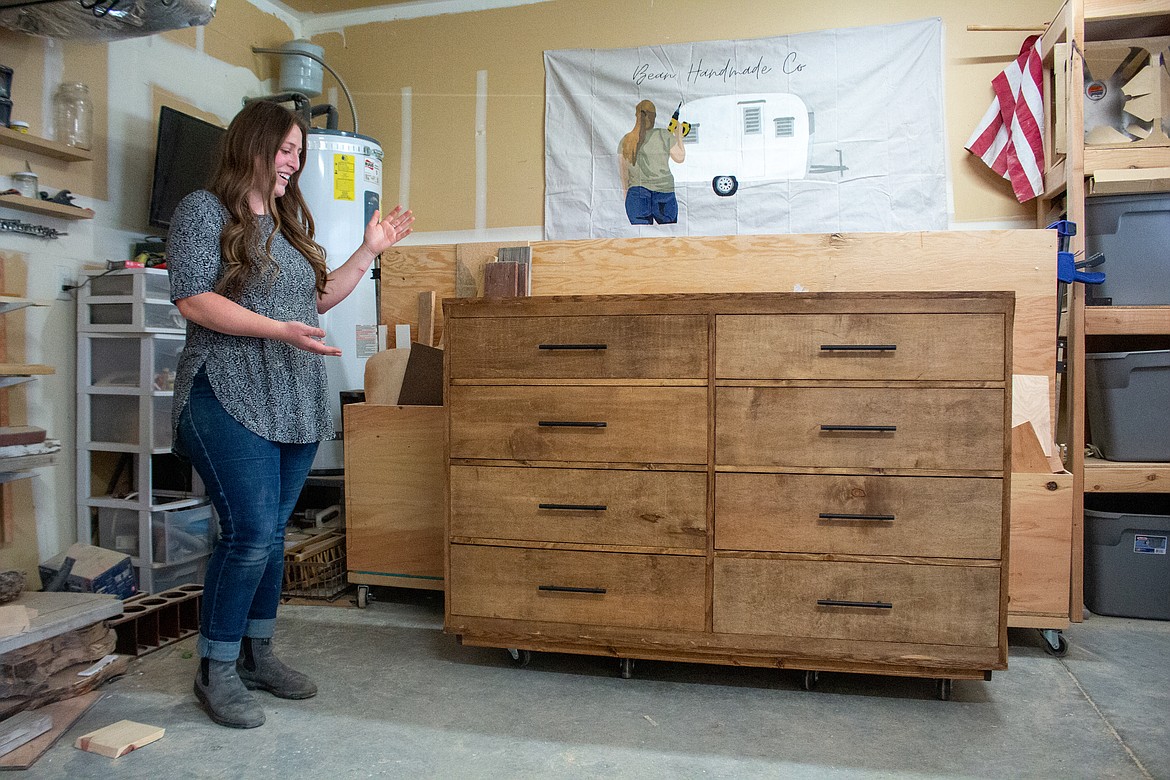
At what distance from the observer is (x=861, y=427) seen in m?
1.80

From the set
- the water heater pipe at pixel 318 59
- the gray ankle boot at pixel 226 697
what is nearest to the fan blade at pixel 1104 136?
the water heater pipe at pixel 318 59

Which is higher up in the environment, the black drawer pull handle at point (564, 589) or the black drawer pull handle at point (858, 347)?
the black drawer pull handle at point (858, 347)

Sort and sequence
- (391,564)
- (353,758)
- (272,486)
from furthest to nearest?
(391,564) → (272,486) → (353,758)

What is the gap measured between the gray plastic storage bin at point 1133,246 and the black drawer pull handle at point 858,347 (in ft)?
4.13

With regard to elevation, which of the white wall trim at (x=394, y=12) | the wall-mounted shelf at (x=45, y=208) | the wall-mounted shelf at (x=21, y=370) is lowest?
the wall-mounted shelf at (x=21, y=370)

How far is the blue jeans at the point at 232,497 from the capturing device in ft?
5.25

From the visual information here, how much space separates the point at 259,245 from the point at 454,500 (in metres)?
0.82

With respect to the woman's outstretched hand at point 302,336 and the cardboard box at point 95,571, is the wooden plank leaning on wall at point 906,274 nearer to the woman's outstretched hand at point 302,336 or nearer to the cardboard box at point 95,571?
the woman's outstretched hand at point 302,336

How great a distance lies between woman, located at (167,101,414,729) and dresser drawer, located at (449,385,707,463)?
0.41 meters

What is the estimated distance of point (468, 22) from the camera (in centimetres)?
341

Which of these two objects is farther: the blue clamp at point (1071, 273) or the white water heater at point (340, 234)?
the white water heater at point (340, 234)

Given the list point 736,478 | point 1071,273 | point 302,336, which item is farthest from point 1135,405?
point 302,336

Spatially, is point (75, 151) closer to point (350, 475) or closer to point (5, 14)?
point (5, 14)

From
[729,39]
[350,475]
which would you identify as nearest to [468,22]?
[729,39]
